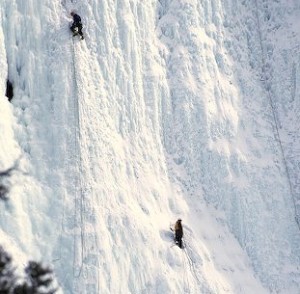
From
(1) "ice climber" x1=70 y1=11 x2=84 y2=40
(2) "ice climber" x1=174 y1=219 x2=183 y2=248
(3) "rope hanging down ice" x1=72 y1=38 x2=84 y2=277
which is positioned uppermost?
(1) "ice climber" x1=70 y1=11 x2=84 y2=40

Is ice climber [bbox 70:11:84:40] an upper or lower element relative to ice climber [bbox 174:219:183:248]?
upper

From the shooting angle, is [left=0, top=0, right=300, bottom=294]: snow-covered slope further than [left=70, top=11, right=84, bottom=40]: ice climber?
No

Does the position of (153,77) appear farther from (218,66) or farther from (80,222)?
(80,222)

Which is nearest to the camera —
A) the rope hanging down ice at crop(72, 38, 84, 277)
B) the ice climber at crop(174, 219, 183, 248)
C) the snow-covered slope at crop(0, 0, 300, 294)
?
the snow-covered slope at crop(0, 0, 300, 294)

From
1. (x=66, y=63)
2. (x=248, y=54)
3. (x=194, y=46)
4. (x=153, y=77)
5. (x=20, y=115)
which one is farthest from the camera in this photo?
(x=248, y=54)

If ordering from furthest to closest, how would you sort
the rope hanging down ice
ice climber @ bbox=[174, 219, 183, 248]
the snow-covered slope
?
ice climber @ bbox=[174, 219, 183, 248] → the rope hanging down ice → the snow-covered slope

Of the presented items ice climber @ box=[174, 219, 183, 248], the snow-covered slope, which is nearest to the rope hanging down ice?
the snow-covered slope

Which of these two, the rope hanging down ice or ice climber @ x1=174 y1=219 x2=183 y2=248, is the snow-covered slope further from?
ice climber @ x1=174 y1=219 x2=183 y2=248

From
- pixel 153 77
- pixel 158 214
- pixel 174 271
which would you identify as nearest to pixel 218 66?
pixel 153 77
